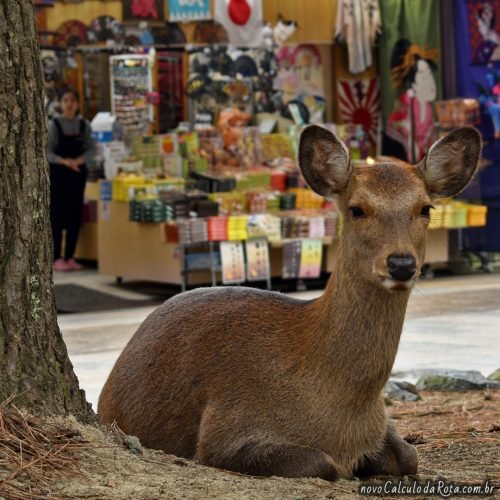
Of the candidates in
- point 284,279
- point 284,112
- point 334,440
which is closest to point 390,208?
point 334,440

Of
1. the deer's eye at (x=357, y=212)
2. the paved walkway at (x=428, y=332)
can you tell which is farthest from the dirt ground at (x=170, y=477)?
the paved walkway at (x=428, y=332)

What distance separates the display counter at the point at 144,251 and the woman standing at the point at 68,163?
51 cm

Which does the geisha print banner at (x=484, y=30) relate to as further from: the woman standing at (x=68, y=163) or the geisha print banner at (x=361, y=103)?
the woman standing at (x=68, y=163)

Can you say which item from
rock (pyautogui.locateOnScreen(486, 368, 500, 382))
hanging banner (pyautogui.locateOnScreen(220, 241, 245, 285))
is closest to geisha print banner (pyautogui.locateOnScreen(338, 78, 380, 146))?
hanging banner (pyautogui.locateOnScreen(220, 241, 245, 285))

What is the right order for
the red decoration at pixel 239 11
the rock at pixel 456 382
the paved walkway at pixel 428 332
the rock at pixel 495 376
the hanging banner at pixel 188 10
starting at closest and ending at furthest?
the rock at pixel 456 382 → the rock at pixel 495 376 → the paved walkway at pixel 428 332 → the hanging banner at pixel 188 10 → the red decoration at pixel 239 11

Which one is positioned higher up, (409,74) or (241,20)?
(241,20)

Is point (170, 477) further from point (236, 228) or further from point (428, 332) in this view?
point (236, 228)

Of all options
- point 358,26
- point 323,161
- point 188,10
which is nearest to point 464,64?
point 358,26

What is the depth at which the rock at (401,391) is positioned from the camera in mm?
8953

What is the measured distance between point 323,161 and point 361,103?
14501 mm

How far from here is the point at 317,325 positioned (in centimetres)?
549

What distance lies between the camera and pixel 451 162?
5562 millimetres

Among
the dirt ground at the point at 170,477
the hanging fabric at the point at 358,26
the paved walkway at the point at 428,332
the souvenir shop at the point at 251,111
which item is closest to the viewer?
the dirt ground at the point at 170,477

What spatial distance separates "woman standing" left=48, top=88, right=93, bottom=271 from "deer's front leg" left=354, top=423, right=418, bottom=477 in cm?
1186
